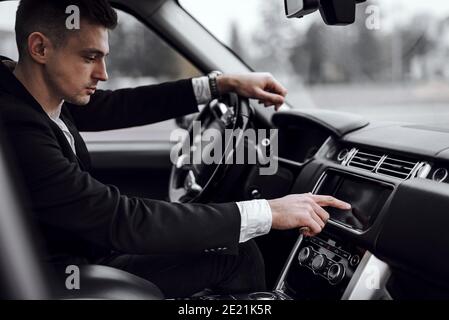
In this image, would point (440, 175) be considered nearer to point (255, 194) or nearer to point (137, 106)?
point (255, 194)

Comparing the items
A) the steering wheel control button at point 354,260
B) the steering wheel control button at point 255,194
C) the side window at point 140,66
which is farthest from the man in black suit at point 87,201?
the side window at point 140,66

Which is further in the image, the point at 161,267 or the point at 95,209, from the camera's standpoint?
the point at 161,267

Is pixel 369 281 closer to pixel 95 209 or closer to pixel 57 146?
pixel 95 209

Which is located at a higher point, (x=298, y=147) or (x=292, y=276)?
(x=298, y=147)

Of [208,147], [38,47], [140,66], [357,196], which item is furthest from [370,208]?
[140,66]

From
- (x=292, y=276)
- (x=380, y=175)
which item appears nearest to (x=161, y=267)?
(x=292, y=276)

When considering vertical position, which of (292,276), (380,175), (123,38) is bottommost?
(292,276)

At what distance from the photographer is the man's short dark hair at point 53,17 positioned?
4.78 ft

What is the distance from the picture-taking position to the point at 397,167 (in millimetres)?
1688

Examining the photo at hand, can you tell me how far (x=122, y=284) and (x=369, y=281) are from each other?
0.70 meters

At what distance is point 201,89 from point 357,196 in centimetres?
76

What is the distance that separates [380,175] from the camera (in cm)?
169

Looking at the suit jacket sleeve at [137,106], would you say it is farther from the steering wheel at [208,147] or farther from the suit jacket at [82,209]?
the suit jacket at [82,209]

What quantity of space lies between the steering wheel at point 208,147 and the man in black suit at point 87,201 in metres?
0.36
